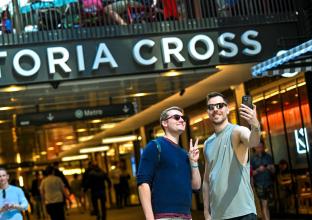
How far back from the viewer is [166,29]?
40.0ft

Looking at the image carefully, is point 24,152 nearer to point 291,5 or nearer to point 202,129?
point 202,129

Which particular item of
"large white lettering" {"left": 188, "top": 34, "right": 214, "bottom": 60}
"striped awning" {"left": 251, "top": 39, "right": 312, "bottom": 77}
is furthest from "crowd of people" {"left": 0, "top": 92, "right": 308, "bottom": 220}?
"large white lettering" {"left": 188, "top": 34, "right": 214, "bottom": 60}

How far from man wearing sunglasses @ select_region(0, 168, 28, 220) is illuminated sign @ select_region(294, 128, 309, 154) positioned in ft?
24.7

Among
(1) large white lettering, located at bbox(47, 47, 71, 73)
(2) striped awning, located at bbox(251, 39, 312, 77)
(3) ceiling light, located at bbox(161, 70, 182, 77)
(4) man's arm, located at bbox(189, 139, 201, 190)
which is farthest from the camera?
(3) ceiling light, located at bbox(161, 70, 182, 77)

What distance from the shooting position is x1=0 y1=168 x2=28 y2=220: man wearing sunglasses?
787cm

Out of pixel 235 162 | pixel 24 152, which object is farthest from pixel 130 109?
pixel 24 152

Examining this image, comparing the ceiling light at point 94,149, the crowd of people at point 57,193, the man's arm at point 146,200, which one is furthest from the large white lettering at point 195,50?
the ceiling light at point 94,149

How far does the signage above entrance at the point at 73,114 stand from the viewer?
14000 millimetres

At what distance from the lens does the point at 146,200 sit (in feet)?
16.9

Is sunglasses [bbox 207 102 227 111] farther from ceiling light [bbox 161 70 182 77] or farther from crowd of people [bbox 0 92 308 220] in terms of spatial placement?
ceiling light [bbox 161 70 182 77]

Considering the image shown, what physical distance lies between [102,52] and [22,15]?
5.58 ft

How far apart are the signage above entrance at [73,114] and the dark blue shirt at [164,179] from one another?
8984mm

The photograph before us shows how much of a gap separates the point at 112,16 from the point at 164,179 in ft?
24.7

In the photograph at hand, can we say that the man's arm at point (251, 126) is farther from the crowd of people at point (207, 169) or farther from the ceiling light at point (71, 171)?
the ceiling light at point (71, 171)
